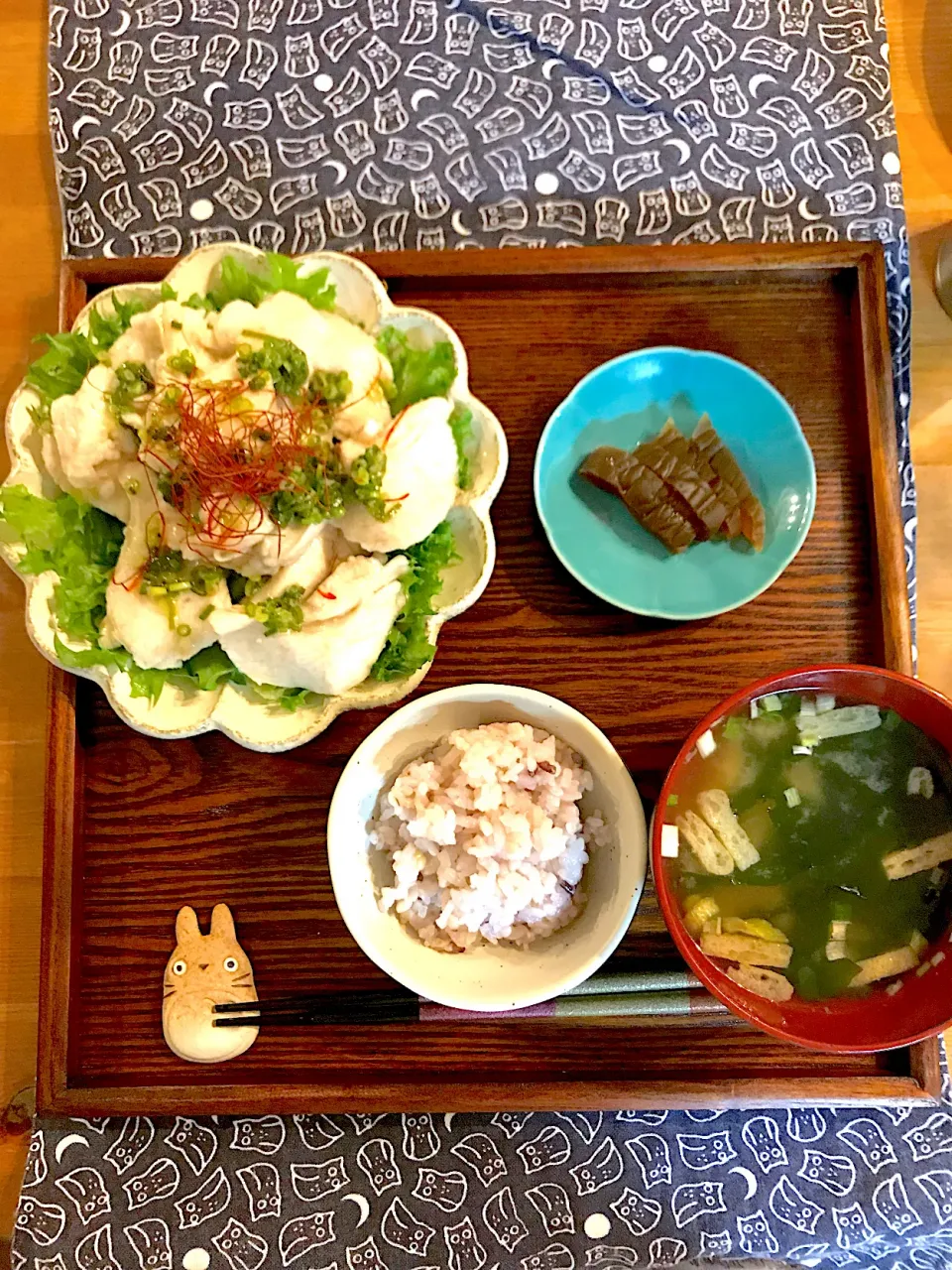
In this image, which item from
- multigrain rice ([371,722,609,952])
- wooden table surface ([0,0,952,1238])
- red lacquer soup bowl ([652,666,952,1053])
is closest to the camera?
red lacquer soup bowl ([652,666,952,1053])

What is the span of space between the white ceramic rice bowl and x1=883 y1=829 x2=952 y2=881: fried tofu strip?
1.34 ft

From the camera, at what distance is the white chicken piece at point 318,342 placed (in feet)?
5.06

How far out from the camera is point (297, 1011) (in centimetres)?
167

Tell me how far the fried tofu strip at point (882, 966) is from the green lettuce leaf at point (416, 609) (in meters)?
0.88

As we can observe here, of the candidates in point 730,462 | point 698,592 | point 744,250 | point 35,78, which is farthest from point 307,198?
point 698,592

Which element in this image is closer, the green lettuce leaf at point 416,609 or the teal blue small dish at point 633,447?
the green lettuce leaf at point 416,609

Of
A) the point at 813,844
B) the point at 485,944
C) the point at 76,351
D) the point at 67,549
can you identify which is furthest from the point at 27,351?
the point at 813,844

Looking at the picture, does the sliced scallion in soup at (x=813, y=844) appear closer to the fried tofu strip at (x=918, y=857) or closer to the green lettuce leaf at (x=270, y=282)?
the fried tofu strip at (x=918, y=857)

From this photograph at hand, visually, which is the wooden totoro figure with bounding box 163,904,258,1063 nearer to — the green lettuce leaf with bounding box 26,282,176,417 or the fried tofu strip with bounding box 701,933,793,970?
the fried tofu strip with bounding box 701,933,793,970

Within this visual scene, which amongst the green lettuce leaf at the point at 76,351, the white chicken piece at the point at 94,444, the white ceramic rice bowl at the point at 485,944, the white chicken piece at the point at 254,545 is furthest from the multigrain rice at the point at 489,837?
the green lettuce leaf at the point at 76,351

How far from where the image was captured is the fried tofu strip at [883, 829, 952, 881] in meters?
1.49

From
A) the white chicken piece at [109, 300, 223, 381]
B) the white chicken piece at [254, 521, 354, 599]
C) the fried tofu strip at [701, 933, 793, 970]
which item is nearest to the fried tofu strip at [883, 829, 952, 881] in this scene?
the fried tofu strip at [701, 933, 793, 970]

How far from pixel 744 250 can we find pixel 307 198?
942 millimetres

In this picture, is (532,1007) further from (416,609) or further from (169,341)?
(169,341)
